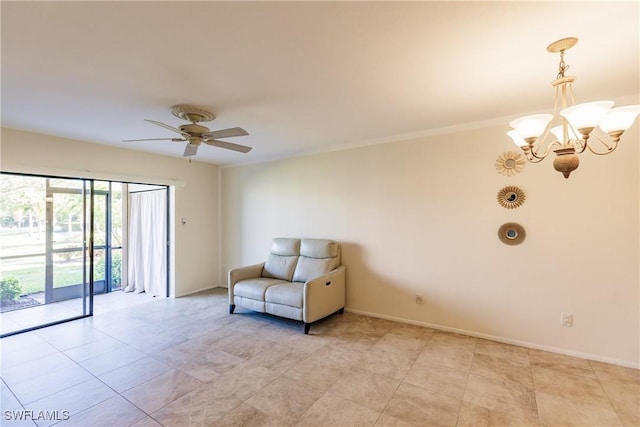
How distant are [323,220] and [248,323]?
5.88ft

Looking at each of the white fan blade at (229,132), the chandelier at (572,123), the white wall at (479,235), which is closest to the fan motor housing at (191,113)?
the white fan blade at (229,132)

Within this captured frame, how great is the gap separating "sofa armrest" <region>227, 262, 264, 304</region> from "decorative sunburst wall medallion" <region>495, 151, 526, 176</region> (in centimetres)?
349

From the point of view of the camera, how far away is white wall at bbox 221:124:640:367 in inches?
108

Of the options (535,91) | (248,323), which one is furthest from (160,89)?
(535,91)

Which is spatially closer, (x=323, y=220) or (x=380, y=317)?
(x=380, y=317)

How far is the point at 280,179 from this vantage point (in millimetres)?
4988

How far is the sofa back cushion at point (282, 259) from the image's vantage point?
4.40 metres

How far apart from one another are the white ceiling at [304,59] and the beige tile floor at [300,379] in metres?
2.44

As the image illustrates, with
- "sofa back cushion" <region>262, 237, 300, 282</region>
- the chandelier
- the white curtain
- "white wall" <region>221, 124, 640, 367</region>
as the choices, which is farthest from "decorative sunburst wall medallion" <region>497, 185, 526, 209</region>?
the white curtain

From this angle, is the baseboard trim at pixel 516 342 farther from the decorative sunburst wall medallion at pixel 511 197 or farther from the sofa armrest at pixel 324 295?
the decorative sunburst wall medallion at pixel 511 197

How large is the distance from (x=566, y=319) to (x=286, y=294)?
2.98 metres

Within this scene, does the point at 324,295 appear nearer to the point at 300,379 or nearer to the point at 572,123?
the point at 300,379

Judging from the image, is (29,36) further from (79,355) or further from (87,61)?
(79,355)

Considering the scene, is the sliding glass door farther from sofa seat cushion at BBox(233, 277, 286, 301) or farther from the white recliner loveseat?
the white recliner loveseat
